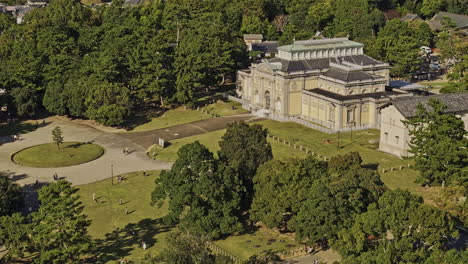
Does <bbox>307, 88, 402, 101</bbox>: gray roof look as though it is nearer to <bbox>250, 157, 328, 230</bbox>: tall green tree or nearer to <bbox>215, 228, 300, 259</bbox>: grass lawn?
<bbox>250, 157, 328, 230</bbox>: tall green tree

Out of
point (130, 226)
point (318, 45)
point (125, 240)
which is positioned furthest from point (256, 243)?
point (318, 45)

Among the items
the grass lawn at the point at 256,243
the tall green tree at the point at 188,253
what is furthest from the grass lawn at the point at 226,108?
the tall green tree at the point at 188,253

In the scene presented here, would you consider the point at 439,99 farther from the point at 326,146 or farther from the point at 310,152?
the point at 310,152

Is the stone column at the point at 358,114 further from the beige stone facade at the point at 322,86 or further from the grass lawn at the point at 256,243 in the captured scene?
the grass lawn at the point at 256,243

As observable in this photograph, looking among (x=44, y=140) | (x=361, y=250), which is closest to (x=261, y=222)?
(x=361, y=250)

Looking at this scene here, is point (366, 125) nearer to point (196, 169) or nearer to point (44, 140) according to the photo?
point (196, 169)

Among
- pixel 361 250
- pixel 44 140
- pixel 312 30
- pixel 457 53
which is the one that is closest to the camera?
pixel 361 250

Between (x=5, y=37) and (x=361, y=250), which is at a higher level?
(x=5, y=37)
